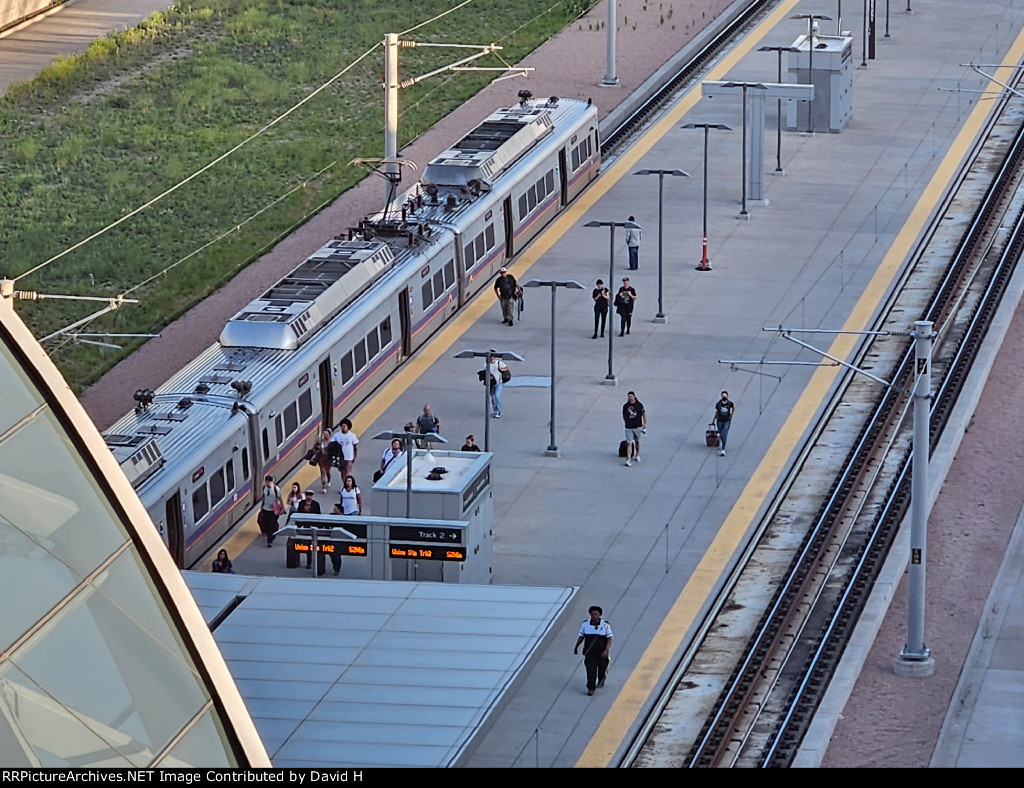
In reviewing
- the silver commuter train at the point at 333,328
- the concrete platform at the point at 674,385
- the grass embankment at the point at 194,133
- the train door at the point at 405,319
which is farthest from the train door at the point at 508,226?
the train door at the point at 405,319

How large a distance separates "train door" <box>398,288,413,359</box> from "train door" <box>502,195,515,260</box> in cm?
717

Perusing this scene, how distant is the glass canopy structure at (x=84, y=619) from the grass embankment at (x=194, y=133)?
34102 mm

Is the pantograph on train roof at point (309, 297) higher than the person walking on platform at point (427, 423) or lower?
higher

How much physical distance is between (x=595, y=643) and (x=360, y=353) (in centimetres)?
1349

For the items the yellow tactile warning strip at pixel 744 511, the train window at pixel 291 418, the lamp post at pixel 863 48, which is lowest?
the yellow tactile warning strip at pixel 744 511

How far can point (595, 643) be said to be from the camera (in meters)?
32.5

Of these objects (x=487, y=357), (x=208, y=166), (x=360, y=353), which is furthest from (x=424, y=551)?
(x=208, y=166)

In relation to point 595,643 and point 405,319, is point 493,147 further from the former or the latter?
point 595,643

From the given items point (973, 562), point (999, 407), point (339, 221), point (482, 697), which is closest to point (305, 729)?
point (482, 697)

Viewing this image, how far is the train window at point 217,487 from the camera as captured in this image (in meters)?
37.5

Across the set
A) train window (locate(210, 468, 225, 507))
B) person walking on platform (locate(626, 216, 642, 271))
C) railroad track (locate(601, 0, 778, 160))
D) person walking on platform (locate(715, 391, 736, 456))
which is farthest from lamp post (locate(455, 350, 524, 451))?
railroad track (locate(601, 0, 778, 160))

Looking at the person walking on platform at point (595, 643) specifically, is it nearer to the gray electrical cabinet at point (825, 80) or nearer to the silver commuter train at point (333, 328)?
the silver commuter train at point (333, 328)

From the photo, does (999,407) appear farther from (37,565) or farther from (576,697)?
(37,565)

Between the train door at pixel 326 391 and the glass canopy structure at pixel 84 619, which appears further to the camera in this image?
the train door at pixel 326 391
